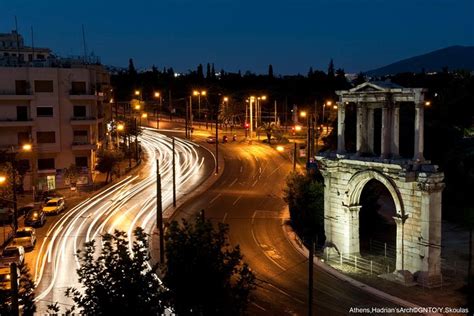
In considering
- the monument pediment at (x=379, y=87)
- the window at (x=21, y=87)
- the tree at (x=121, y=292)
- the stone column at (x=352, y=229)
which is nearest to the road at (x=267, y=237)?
the stone column at (x=352, y=229)

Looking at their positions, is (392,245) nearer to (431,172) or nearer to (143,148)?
(431,172)

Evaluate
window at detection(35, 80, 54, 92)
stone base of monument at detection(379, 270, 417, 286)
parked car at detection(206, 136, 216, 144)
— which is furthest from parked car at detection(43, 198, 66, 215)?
parked car at detection(206, 136, 216, 144)

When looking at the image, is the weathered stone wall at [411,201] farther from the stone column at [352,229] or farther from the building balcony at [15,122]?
the building balcony at [15,122]

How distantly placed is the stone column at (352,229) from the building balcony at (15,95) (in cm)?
3663

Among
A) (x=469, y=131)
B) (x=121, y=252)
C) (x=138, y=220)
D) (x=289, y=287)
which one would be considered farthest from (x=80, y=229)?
(x=469, y=131)

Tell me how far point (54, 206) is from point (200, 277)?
3591cm

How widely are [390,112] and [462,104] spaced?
61.2 m

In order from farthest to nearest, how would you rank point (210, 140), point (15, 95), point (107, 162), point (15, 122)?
1. point (210, 140)
2. point (107, 162)
3. point (15, 95)
4. point (15, 122)

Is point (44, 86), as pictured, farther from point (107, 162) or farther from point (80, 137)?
point (107, 162)

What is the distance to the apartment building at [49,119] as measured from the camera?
57688 millimetres

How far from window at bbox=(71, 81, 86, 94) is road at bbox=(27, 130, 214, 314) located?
10374 millimetres

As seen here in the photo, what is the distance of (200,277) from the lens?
1528 centimetres

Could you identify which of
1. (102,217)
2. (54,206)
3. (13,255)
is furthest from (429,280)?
(54,206)

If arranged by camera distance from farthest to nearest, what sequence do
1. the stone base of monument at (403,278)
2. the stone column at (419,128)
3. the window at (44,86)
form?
the window at (44,86), the stone base of monument at (403,278), the stone column at (419,128)
